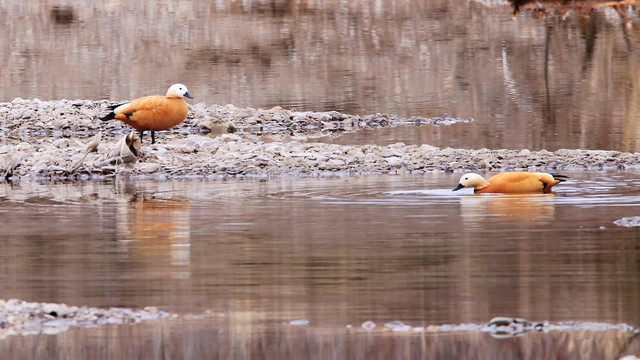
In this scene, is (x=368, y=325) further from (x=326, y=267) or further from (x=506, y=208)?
(x=506, y=208)

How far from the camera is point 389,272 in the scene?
1041 cm

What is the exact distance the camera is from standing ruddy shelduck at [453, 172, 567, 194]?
1612 cm

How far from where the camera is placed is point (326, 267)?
10750mm

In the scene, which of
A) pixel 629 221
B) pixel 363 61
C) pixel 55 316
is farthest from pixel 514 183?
pixel 363 61

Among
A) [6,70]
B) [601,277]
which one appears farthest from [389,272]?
[6,70]

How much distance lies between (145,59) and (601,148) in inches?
933

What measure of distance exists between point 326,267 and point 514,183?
5.87 m

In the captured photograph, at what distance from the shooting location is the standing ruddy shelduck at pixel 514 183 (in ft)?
52.9

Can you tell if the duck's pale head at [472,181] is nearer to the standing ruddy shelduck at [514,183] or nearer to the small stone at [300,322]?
the standing ruddy shelduck at [514,183]

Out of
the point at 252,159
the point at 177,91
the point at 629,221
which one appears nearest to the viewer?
the point at 629,221

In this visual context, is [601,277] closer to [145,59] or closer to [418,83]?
[418,83]

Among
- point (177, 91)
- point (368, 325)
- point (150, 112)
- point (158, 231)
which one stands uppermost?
point (177, 91)

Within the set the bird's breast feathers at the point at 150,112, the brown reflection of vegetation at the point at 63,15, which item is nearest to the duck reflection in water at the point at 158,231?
the bird's breast feathers at the point at 150,112

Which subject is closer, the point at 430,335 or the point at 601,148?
the point at 430,335
